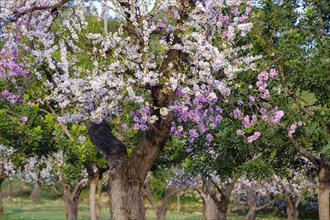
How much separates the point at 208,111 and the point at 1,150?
12.3 metres

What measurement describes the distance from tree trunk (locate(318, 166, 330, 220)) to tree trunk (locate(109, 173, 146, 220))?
5.15 meters

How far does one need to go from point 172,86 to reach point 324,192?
599 centimetres

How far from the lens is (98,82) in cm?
845

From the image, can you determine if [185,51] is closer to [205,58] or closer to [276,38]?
[205,58]

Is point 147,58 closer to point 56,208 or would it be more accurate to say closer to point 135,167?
point 135,167

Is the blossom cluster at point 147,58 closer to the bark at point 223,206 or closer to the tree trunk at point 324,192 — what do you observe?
the tree trunk at point 324,192

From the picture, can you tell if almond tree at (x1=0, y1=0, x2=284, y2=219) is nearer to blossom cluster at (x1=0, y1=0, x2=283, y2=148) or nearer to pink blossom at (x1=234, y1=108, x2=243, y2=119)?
blossom cluster at (x1=0, y1=0, x2=283, y2=148)

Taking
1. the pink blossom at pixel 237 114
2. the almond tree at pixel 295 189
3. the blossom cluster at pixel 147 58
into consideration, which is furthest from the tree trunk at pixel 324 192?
the almond tree at pixel 295 189

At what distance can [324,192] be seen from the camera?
12836 mm

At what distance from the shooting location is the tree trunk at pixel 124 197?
9305 millimetres

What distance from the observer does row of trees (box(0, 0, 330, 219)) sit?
8852 mm

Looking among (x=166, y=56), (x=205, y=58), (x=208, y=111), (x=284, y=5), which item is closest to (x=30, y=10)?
(x=166, y=56)

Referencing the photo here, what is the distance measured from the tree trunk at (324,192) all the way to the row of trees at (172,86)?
3cm

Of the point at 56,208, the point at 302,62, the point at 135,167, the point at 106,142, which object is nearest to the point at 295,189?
the point at 302,62
